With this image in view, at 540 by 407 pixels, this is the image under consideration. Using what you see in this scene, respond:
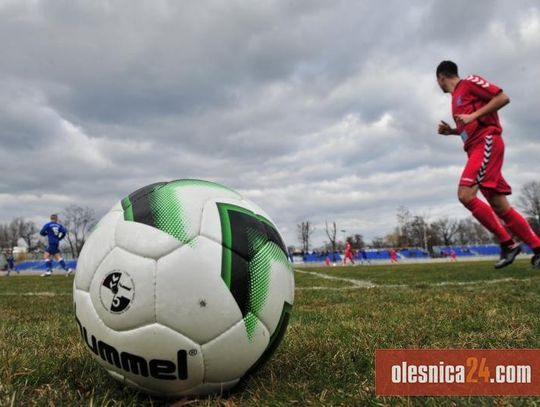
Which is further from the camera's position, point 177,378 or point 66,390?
point 66,390

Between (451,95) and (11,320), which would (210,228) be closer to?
(11,320)

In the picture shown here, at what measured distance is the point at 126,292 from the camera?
1665 mm

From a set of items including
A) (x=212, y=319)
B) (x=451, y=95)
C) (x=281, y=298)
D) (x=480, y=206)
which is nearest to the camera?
(x=212, y=319)

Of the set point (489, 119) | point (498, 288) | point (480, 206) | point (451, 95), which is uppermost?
point (451, 95)

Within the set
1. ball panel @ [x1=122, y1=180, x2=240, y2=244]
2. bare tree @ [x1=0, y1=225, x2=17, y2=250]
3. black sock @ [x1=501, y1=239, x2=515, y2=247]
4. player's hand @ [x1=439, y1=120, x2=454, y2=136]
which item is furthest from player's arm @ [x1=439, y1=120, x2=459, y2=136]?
bare tree @ [x1=0, y1=225, x2=17, y2=250]

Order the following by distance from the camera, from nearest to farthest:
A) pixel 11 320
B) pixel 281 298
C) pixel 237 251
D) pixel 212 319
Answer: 1. pixel 212 319
2. pixel 237 251
3. pixel 281 298
4. pixel 11 320

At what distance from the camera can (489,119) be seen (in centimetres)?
625

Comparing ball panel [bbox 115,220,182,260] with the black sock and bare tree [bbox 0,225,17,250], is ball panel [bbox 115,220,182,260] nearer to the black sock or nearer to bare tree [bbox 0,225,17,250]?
the black sock

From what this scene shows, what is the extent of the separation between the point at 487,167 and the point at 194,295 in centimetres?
571

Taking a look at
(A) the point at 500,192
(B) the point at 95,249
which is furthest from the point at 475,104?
(B) the point at 95,249

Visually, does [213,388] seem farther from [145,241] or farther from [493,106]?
[493,106]

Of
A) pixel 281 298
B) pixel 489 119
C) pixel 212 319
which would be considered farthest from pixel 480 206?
pixel 212 319

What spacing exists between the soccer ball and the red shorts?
5106 millimetres

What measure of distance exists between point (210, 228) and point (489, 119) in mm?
5766
